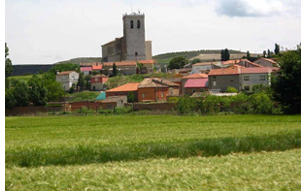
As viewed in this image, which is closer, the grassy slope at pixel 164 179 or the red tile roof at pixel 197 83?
the grassy slope at pixel 164 179

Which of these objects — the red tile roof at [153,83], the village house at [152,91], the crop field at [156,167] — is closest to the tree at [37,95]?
the village house at [152,91]

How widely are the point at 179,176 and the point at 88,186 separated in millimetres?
1861

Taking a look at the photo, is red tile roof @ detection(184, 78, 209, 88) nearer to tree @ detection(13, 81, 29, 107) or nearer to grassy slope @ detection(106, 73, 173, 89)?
grassy slope @ detection(106, 73, 173, 89)

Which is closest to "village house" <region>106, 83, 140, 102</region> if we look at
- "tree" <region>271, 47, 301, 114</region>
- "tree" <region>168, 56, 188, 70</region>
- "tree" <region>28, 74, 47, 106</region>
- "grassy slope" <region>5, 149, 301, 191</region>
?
"tree" <region>28, 74, 47, 106</region>

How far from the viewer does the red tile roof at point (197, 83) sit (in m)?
76.2

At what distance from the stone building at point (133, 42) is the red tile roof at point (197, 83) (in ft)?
177

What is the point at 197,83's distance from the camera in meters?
77.5

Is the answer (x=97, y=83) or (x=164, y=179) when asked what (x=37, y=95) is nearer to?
(x=97, y=83)

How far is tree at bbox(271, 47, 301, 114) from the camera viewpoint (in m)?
39.6

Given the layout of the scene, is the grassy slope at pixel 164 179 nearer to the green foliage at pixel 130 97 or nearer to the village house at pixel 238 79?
the green foliage at pixel 130 97

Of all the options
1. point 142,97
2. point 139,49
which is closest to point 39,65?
point 139,49

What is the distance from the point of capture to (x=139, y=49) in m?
133

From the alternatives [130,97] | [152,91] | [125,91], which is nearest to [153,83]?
[152,91]

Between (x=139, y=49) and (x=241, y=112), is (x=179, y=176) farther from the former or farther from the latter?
(x=139, y=49)
